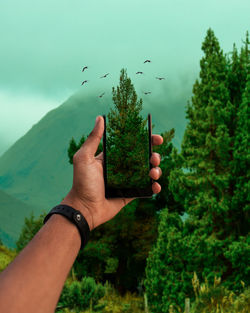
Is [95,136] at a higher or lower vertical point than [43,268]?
higher

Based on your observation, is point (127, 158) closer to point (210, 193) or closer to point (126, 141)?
point (126, 141)

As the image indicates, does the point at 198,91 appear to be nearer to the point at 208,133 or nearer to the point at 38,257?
the point at 208,133

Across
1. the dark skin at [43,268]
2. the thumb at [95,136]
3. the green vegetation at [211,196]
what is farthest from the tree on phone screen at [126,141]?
the green vegetation at [211,196]

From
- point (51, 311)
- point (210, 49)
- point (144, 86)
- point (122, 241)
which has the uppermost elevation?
point (210, 49)

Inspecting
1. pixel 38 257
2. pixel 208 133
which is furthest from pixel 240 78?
pixel 38 257

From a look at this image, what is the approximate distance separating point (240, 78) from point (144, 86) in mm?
11141

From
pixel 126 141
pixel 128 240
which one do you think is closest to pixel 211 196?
pixel 128 240

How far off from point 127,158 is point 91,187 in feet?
3.02

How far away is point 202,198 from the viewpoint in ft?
43.1

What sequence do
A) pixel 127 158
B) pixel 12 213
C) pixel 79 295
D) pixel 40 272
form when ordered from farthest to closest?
1. pixel 12 213
2. pixel 79 295
3. pixel 127 158
4. pixel 40 272

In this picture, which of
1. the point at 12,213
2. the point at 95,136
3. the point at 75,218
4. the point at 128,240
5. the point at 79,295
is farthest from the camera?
the point at 12,213

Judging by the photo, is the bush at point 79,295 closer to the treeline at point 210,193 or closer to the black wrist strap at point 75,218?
the treeline at point 210,193

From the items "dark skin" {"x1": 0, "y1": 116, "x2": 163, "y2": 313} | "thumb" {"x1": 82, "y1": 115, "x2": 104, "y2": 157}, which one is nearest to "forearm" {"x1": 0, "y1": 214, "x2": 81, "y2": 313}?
"dark skin" {"x1": 0, "y1": 116, "x2": 163, "y2": 313}

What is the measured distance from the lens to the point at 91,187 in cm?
310
